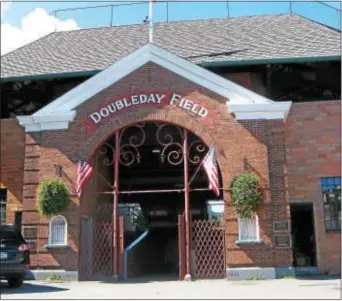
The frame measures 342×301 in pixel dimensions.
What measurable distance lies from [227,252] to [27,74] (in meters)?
10.1

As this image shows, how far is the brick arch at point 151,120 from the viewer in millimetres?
15523

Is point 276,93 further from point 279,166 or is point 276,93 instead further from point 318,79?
point 279,166

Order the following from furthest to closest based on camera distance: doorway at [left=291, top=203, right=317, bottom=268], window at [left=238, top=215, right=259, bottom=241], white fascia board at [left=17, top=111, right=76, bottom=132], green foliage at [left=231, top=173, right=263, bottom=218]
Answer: doorway at [left=291, top=203, right=317, bottom=268] → white fascia board at [left=17, top=111, right=76, bottom=132] → window at [left=238, top=215, right=259, bottom=241] → green foliage at [left=231, top=173, right=263, bottom=218]

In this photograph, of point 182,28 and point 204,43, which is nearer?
point 204,43

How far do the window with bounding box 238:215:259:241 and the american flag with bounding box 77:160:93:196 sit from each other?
4.74 metres

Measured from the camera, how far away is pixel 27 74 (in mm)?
19156

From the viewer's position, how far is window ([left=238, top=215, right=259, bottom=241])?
14648mm

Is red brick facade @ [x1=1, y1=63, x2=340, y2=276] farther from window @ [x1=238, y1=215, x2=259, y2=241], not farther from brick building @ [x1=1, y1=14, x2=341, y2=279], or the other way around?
window @ [x1=238, y1=215, x2=259, y2=241]

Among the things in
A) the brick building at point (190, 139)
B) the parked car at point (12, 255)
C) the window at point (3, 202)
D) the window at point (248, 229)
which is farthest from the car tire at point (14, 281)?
the window at point (3, 202)

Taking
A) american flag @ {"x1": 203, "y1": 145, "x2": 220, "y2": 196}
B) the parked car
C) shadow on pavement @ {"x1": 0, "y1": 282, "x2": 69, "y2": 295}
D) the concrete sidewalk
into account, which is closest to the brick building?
american flag @ {"x1": 203, "y1": 145, "x2": 220, "y2": 196}

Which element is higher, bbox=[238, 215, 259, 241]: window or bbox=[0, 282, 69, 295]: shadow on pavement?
bbox=[238, 215, 259, 241]: window

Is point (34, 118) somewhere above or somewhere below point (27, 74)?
below

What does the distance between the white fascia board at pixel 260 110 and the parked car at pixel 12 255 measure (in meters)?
7.15

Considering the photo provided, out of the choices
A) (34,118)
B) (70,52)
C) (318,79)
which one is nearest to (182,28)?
(70,52)
